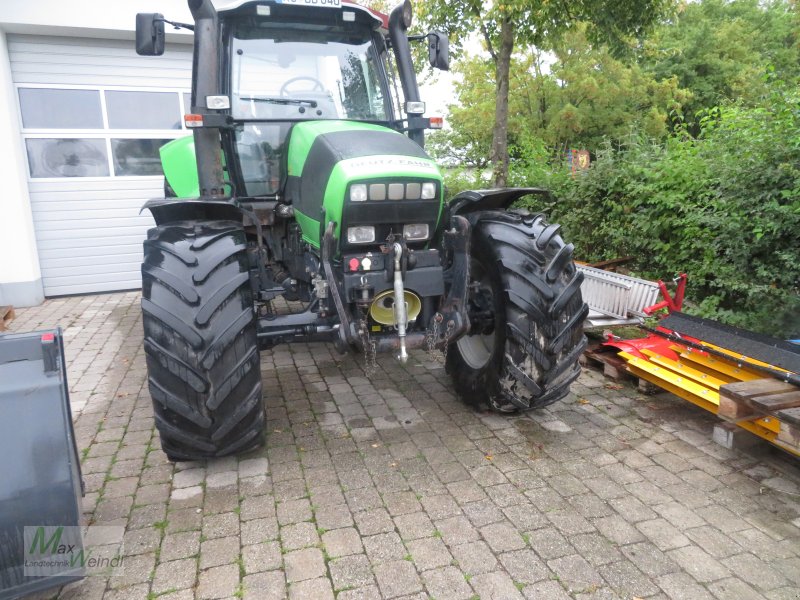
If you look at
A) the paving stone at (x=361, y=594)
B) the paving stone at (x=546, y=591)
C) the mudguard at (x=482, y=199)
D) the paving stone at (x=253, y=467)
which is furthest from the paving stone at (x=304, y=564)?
the mudguard at (x=482, y=199)

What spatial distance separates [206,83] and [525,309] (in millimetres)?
2388

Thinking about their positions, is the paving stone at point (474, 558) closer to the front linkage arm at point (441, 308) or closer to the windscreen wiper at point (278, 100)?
the front linkage arm at point (441, 308)

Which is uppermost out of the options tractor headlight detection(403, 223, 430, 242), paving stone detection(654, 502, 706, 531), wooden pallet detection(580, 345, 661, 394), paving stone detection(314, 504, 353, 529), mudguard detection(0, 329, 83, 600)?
tractor headlight detection(403, 223, 430, 242)

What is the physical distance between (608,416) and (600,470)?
0.74 meters

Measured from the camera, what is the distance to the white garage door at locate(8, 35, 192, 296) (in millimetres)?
7285

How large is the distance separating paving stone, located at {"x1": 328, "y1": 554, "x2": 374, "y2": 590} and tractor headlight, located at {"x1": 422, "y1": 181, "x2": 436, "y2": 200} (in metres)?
1.81

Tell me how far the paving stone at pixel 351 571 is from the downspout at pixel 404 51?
9.23 ft

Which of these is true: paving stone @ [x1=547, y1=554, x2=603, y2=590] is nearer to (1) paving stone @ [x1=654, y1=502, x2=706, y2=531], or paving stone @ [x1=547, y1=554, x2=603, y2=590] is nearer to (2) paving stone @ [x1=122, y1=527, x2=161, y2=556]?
(1) paving stone @ [x1=654, y1=502, x2=706, y2=531]

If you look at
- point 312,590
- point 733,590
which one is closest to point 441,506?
point 312,590

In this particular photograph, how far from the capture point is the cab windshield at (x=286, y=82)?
3.76 m

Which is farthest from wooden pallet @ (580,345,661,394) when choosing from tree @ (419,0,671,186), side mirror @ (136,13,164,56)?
side mirror @ (136,13,164,56)

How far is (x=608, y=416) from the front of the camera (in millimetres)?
3762

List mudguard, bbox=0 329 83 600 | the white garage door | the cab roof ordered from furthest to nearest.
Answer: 1. the white garage door
2. the cab roof
3. mudguard, bbox=0 329 83 600

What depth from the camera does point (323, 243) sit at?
9.76 feet
